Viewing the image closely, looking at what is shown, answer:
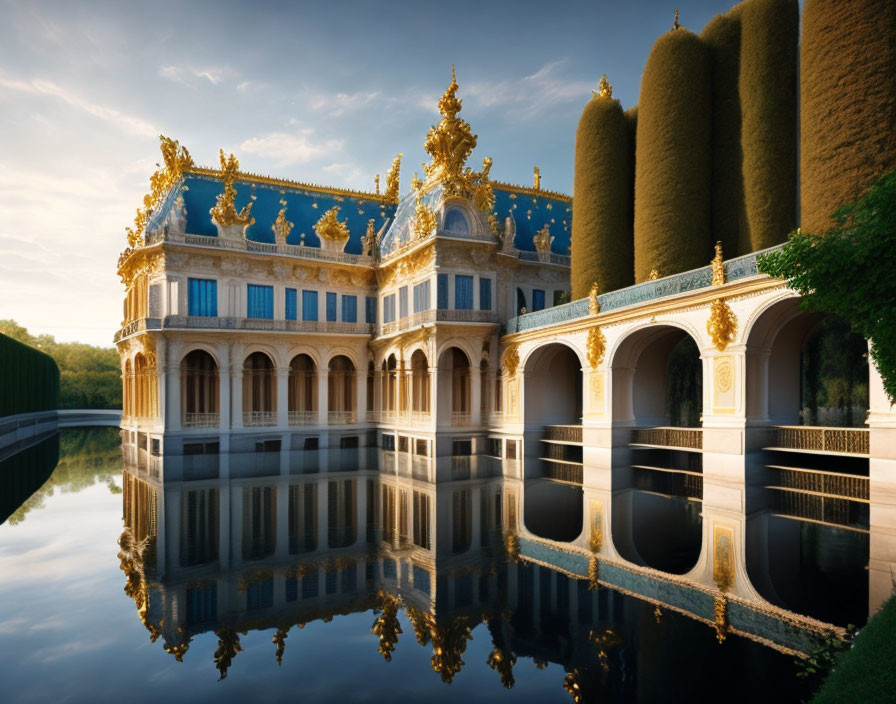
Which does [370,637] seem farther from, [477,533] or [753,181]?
[753,181]

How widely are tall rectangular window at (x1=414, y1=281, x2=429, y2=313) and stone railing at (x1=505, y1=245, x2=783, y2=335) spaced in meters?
5.37

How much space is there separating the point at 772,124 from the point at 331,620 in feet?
82.5

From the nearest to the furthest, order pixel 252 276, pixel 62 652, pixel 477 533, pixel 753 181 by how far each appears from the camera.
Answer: pixel 62 652
pixel 477 533
pixel 753 181
pixel 252 276

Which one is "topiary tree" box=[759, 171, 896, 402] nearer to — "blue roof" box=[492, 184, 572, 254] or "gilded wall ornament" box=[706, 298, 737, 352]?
"gilded wall ornament" box=[706, 298, 737, 352]

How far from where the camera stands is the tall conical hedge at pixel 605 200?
30.7 metres

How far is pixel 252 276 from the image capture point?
117 ft

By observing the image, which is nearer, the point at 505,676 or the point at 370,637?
the point at 505,676

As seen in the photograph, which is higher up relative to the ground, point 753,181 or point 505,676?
point 753,181

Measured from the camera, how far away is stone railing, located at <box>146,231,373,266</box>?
34.0 meters

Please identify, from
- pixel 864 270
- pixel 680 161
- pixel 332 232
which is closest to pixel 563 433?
pixel 680 161

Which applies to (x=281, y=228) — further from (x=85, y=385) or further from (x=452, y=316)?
(x=85, y=385)

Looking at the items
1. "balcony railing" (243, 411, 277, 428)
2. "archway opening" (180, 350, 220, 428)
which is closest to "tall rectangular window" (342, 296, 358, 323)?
"balcony railing" (243, 411, 277, 428)

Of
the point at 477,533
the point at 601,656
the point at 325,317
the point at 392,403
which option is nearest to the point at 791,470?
the point at 477,533

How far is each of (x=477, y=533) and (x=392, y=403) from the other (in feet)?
75.4
